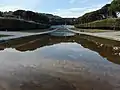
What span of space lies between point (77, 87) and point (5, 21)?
256ft

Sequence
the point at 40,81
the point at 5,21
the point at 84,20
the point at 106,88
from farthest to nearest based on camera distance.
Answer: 1. the point at 84,20
2. the point at 5,21
3. the point at 40,81
4. the point at 106,88

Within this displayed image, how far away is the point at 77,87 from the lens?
30.4ft

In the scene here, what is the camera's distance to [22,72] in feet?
39.4

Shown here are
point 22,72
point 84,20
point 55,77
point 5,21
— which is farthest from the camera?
point 84,20

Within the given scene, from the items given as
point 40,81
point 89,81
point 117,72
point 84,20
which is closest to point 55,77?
point 40,81

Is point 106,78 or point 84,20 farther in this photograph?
point 84,20

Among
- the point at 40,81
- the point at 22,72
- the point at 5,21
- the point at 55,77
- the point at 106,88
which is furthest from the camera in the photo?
the point at 5,21

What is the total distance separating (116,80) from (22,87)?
4.17 metres

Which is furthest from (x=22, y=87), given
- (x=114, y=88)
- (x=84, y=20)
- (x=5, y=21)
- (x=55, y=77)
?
(x=84, y=20)

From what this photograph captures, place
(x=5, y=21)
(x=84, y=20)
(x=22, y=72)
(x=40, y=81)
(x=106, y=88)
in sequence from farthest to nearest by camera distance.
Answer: (x=84, y=20) → (x=5, y=21) → (x=22, y=72) → (x=40, y=81) → (x=106, y=88)

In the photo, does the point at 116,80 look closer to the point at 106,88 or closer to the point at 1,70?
the point at 106,88

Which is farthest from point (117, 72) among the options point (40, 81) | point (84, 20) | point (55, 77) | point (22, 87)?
point (84, 20)

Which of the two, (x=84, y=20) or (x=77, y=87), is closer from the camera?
(x=77, y=87)

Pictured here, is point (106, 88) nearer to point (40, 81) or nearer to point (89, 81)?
point (89, 81)
